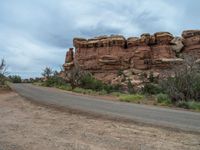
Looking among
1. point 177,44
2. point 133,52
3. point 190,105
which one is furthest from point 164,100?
point 177,44

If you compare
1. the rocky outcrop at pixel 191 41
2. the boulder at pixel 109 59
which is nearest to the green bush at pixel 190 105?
the rocky outcrop at pixel 191 41

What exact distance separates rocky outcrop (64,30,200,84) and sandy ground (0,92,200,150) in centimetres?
3948

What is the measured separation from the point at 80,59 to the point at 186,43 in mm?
21227

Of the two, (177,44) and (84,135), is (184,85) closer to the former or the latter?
(84,135)

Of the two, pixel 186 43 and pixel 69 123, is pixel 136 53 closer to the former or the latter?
pixel 186 43

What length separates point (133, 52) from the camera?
57.4 metres

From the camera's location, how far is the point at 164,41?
55375 millimetres

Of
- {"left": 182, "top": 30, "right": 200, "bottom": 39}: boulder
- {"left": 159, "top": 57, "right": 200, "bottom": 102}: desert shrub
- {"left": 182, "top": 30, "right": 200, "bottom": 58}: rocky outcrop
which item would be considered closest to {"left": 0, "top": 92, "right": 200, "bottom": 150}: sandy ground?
{"left": 159, "top": 57, "right": 200, "bottom": 102}: desert shrub

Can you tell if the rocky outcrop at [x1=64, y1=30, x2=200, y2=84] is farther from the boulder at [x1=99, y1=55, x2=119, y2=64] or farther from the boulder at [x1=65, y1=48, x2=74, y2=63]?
the boulder at [x1=65, y1=48, x2=74, y2=63]

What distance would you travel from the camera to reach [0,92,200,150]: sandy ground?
7.24m

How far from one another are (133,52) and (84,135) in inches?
1958

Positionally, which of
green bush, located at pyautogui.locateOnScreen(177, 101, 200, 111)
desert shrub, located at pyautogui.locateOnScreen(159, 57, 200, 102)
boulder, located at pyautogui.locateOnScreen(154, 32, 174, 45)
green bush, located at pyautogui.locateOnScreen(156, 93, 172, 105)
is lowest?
green bush, located at pyautogui.locateOnScreen(177, 101, 200, 111)

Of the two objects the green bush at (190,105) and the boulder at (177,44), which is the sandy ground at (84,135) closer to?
the green bush at (190,105)

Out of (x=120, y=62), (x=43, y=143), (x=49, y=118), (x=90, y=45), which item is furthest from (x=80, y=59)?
(x=43, y=143)
